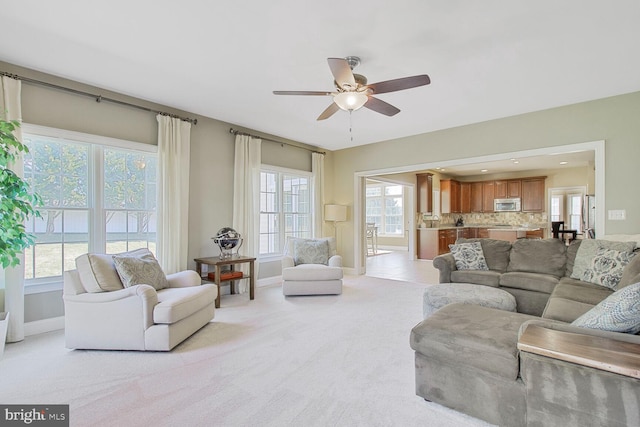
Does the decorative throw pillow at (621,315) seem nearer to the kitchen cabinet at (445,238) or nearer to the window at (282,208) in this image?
the window at (282,208)

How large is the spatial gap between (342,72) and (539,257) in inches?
138

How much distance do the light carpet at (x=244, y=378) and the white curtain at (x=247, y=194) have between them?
1745 millimetres

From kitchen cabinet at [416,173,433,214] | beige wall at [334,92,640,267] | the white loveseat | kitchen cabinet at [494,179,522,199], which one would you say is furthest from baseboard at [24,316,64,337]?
kitchen cabinet at [494,179,522,199]

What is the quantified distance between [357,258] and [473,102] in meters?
3.78

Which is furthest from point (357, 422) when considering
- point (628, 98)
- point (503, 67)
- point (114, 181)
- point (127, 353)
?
point (628, 98)

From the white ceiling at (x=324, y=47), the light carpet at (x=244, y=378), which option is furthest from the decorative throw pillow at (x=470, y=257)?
the white ceiling at (x=324, y=47)

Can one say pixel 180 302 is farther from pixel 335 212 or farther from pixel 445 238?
pixel 445 238

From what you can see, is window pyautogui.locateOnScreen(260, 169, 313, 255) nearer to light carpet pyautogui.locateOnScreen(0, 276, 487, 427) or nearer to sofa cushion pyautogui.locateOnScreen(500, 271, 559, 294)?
light carpet pyautogui.locateOnScreen(0, 276, 487, 427)

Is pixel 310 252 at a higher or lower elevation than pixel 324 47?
lower

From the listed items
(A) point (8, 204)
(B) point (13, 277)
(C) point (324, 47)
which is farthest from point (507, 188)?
(B) point (13, 277)

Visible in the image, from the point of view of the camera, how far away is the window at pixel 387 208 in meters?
11.3

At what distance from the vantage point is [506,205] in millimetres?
9828

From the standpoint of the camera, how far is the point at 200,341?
3.05 metres

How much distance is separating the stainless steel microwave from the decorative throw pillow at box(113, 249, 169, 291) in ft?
32.5
